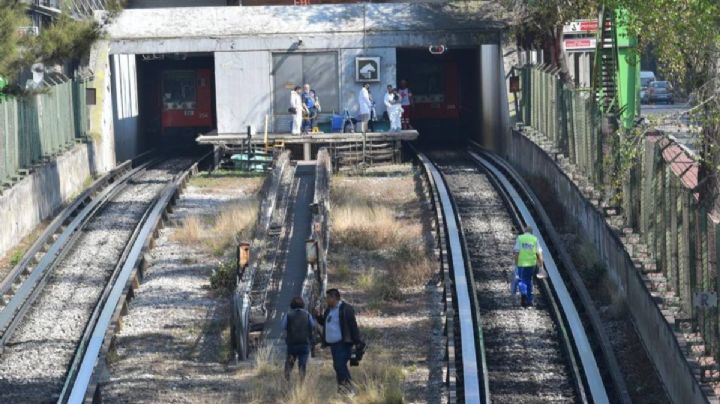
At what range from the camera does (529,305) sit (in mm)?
18797

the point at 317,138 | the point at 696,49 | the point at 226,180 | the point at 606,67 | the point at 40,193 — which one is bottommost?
the point at 226,180

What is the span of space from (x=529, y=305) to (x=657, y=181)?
259cm

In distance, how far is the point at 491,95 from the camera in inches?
1540

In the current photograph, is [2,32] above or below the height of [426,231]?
above

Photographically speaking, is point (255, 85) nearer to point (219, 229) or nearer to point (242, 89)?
point (242, 89)

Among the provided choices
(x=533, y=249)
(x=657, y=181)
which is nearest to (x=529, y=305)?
(x=533, y=249)

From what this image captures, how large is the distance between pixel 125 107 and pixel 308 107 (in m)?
6.52

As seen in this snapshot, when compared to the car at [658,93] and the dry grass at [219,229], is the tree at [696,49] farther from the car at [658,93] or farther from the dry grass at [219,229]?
the car at [658,93]

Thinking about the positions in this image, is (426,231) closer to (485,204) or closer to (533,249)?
(485,204)

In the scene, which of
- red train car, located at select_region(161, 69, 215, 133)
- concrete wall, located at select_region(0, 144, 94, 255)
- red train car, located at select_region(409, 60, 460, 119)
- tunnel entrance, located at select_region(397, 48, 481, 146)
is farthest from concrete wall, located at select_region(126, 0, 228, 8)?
concrete wall, located at select_region(0, 144, 94, 255)

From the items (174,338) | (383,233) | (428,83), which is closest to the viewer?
(174,338)

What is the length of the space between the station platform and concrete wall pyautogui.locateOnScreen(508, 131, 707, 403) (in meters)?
6.57

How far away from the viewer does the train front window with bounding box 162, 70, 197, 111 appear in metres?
44.0

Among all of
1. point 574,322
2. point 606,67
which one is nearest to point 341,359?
point 574,322
